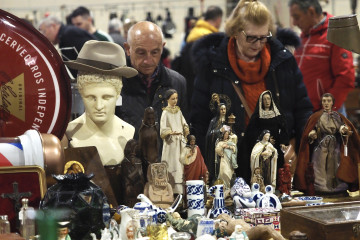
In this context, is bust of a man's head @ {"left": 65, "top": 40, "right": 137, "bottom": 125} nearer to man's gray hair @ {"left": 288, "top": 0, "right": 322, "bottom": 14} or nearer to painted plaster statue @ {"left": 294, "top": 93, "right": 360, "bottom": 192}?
painted plaster statue @ {"left": 294, "top": 93, "right": 360, "bottom": 192}

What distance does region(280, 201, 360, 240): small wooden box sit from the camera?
2242 mm

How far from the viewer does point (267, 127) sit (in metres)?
3.01

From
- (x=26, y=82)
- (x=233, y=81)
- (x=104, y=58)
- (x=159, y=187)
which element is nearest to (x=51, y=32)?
(x=233, y=81)

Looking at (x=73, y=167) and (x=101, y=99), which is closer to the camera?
(x=73, y=167)

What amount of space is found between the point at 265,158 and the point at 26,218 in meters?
1.04

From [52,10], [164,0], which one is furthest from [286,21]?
[52,10]

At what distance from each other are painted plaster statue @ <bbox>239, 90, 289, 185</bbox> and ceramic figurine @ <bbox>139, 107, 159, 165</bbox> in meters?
0.45

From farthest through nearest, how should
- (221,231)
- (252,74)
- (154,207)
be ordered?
1. (252,74)
2. (154,207)
3. (221,231)

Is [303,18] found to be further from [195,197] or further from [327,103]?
[195,197]

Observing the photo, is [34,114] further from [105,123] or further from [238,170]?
[238,170]

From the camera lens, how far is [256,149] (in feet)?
9.52

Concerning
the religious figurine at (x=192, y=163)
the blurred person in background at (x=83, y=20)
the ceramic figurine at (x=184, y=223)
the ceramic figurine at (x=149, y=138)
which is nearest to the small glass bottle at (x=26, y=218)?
the ceramic figurine at (x=184, y=223)

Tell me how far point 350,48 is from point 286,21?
351 centimetres

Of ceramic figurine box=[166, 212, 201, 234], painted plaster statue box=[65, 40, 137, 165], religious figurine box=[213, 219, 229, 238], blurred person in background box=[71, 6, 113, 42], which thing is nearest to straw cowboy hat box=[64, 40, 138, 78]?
painted plaster statue box=[65, 40, 137, 165]
